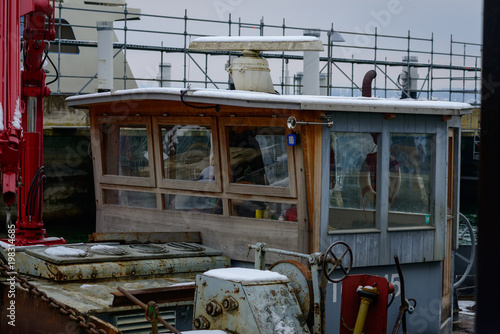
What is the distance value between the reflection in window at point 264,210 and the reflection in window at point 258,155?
0.21 metres

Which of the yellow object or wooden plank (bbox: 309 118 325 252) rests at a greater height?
wooden plank (bbox: 309 118 325 252)

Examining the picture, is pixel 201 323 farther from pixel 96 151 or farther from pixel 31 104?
pixel 31 104

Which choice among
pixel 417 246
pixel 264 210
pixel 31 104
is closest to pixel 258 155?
pixel 264 210

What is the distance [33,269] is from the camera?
21.7ft

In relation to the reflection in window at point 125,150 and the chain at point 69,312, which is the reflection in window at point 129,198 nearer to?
the reflection in window at point 125,150

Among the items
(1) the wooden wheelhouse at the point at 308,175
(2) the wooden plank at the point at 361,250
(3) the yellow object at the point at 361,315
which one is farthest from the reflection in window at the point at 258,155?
(3) the yellow object at the point at 361,315

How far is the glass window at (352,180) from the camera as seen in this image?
271 inches

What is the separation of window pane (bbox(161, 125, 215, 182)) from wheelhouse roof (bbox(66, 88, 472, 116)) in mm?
506

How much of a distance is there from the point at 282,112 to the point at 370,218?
4.62 feet

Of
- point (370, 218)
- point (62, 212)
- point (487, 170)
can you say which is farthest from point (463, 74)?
point (487, 170)

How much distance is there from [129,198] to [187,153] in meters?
1.24

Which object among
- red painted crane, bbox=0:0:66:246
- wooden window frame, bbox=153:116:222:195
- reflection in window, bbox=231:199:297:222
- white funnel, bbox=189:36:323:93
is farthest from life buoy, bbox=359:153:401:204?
red painted crane, bbox=0:0:66:246

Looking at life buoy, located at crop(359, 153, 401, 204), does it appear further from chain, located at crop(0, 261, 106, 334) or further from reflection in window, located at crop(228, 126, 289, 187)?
chain, located at crop(0, 261, 106, 334)

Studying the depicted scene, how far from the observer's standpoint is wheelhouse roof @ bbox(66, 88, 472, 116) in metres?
6.61
